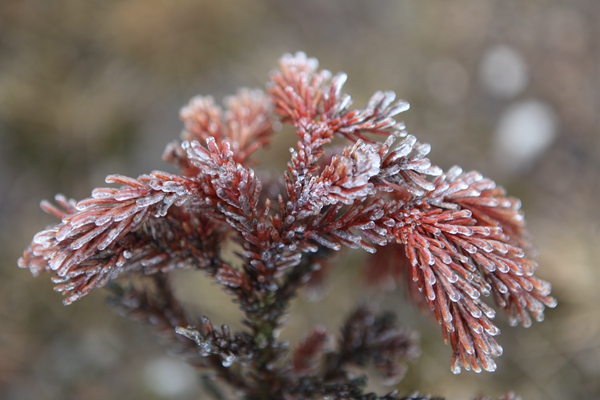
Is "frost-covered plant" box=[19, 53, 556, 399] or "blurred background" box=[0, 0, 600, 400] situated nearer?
"frost-covered plant" box=[19, 53, 556, 399]

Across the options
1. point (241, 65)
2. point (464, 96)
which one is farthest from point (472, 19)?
point (241, 65)

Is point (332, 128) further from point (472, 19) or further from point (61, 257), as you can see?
point (472, 19)

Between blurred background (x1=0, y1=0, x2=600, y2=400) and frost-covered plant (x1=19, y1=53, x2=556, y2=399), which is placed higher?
blurred background (x1=0, y1=0, x2=600, y2=400)

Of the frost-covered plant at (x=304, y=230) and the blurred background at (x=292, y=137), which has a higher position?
the blurred background at (x=292, y=137)

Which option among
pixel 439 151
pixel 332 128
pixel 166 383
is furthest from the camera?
pixel 439 151
